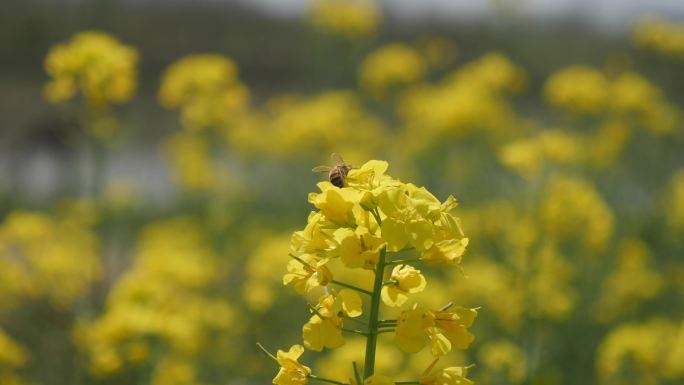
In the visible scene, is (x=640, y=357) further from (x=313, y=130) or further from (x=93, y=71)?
(x=313, y=130)

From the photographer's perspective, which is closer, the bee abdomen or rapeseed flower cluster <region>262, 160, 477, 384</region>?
rapeseed flower cluster <region>262, 160, 477, 384</region>

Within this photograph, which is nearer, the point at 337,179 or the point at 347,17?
the point at 337,179

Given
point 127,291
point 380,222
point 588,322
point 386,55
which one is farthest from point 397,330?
point 386,55

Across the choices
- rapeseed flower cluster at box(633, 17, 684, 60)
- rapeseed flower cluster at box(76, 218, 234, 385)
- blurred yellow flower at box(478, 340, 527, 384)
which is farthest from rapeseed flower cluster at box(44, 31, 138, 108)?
rapeseed flower cluster at box(633, 17, 684, 60)

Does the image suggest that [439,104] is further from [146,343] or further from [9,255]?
[146,343]

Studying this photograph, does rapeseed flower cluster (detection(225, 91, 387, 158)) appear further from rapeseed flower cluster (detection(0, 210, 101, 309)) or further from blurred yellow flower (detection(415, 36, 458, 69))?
rapeseed flower cluster (detection(0, 210, 101, 309))

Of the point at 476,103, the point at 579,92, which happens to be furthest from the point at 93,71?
the point at 579,92
